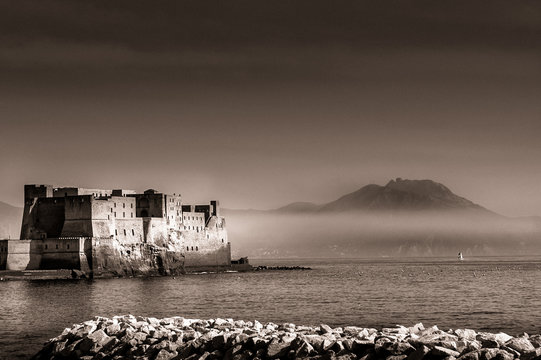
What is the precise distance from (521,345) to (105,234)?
79.8 m

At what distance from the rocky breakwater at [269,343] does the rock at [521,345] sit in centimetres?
3

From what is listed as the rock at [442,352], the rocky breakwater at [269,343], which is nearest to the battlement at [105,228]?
the rocky breakwater at [269,343]

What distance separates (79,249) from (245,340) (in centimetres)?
7068

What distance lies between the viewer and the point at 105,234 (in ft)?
326

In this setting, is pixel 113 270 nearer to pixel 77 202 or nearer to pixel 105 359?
pixel 77 202

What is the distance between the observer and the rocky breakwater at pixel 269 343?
24.5 meters

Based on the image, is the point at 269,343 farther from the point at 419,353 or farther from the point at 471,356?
the point at 471,356

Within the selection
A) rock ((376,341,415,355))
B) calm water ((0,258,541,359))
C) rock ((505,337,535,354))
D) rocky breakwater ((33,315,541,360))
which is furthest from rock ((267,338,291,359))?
calm water ((0,258,541,359))

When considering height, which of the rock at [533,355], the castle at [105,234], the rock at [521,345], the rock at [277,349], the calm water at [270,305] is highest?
the castle at [105,234]

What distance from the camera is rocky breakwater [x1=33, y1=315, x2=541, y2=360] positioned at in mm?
24484

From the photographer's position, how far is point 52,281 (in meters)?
88.4

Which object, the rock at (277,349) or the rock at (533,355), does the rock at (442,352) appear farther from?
the rock at (277,349)

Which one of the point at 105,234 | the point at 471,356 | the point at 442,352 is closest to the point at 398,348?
the point at 442,352

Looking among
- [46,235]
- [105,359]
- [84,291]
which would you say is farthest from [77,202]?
[105,359]
